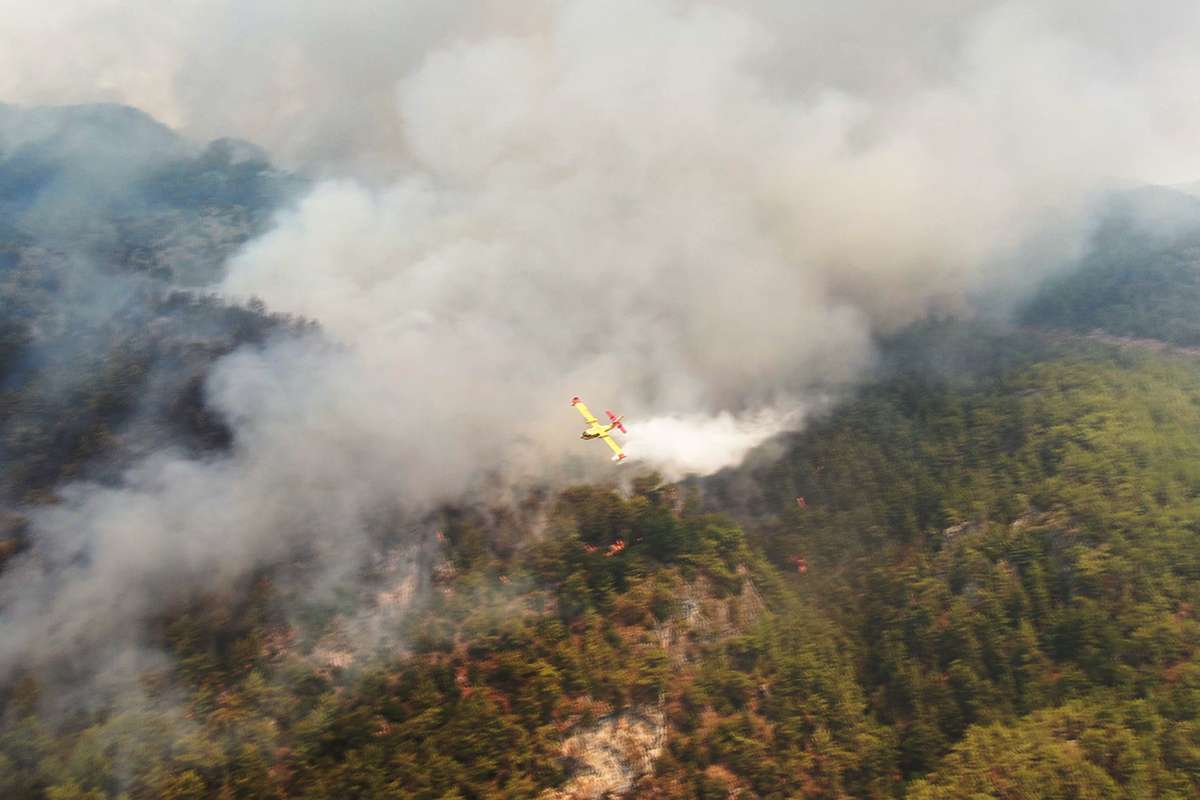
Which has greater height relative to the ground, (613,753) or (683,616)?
(683,616)

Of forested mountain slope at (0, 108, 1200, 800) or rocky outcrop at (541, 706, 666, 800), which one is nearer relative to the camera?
forested mountain slope at (0, 108, 1200, 800)

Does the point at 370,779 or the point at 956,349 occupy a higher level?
the point at 956,349

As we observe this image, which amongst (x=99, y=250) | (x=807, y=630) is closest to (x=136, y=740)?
(x=807, y=630)

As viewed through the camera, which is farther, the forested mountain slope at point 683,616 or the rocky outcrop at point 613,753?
the rocky outcrop at point 613,753

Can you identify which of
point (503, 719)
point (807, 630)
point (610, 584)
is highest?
point (610, 584)

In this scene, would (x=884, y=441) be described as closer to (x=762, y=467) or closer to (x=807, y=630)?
(x=762, y=467)

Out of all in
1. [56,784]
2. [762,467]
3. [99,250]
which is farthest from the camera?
[99,250]

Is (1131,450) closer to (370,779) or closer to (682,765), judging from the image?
(682,765)

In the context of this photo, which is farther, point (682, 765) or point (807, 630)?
point (807, 630)

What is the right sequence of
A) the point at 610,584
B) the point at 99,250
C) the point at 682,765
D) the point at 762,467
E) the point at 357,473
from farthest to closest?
the point at 99,250
the point at 762,467
the point at 357,473
the point at 610,584
the point at 682,765

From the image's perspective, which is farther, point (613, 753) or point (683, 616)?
point (683, 616)
